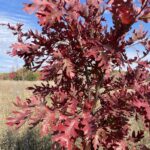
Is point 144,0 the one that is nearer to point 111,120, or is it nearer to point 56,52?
point 56,52

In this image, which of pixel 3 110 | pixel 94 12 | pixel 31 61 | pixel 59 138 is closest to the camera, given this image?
pixel 59 138

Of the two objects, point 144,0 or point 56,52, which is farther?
point 56,52

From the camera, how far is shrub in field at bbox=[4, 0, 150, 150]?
2.40m

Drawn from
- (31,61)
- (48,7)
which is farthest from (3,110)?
(48,7)

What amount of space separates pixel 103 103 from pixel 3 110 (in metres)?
4.89

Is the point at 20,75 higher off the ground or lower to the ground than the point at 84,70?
higher

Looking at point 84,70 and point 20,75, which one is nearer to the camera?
point 84,70

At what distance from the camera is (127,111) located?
247 cm

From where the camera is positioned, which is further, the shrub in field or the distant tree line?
the distant tree line

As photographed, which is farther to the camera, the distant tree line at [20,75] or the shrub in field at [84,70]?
the distant tree line at [20,75]

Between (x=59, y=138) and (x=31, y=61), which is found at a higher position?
(x=31, y=61)

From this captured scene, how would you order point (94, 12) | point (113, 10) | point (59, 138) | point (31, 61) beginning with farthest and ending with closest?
point (31, 61) → point (94, 12) → point (113, 10) → point (59, 138)

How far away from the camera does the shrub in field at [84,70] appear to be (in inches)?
Answer: 94.5

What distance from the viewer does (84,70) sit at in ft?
9.23
